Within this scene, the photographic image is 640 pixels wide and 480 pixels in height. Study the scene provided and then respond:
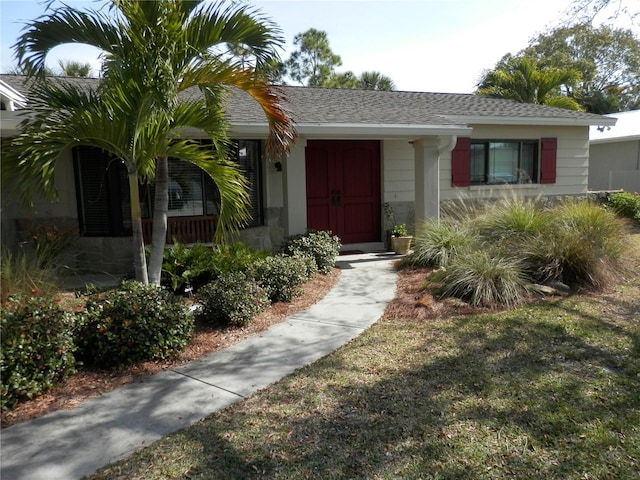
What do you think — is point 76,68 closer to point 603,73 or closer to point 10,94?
point 10,94

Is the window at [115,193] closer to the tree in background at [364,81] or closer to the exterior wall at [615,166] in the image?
the exterior wall at [615,166]

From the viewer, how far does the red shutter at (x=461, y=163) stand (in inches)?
428

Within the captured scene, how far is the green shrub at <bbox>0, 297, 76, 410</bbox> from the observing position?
324 cm

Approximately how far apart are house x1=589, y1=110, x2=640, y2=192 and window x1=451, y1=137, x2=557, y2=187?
7402 mm

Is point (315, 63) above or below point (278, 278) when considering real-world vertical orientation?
above

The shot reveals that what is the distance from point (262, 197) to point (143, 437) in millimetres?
6275

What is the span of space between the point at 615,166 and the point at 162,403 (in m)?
20.0

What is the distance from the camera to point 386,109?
9.82 meters

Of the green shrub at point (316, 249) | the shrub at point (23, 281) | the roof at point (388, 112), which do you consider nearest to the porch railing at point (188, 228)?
the green shrub at point (316, 249)

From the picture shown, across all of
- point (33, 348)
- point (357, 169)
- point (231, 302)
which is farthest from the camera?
point (357, 169)

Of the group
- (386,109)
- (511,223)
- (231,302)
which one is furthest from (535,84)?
(231,302)

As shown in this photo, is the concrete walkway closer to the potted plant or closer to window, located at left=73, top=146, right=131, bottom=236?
the potted plant

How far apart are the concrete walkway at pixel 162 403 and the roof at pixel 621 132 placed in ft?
53.8

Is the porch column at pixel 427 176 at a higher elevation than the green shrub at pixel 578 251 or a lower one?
higher
